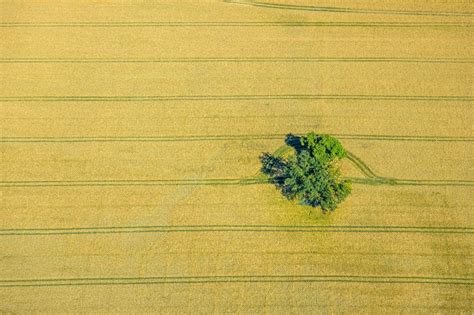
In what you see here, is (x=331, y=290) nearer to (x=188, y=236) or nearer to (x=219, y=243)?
(x=219, y=243)

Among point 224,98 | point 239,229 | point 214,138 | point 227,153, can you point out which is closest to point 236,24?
point 224,98

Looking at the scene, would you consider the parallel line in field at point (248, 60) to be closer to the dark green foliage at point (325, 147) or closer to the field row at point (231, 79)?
the field row at point (231, 79)

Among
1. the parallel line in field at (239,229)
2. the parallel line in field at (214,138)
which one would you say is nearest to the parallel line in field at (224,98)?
the parallel line in field at (214,138)

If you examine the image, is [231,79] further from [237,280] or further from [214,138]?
[237,280]

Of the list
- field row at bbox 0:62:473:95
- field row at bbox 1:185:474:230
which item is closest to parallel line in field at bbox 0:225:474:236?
field row at bbox 1:185:474:230

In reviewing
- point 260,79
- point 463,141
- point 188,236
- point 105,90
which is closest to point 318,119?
point 260,79

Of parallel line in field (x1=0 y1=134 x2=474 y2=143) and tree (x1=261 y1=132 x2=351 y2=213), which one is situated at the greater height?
parallel line in field (x1=0 y1=134 x2=474 y2=143)

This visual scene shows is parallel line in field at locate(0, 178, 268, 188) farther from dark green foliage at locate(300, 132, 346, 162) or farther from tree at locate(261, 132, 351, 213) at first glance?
dark green foliage at locate(300, 132, 346, 162)
